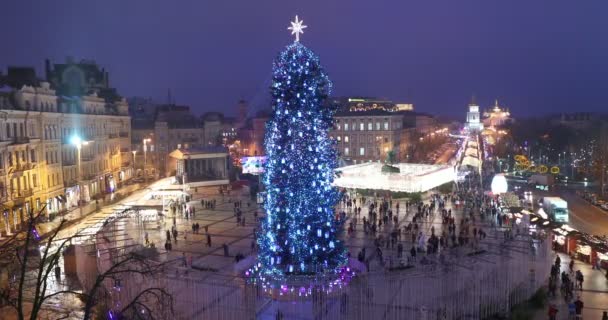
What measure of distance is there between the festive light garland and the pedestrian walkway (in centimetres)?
877

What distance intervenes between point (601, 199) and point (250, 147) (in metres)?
67.1

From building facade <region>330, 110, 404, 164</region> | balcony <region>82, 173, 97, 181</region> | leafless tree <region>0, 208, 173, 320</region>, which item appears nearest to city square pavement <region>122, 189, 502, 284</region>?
leafless tree <region>0, 208, 173, 320</region>

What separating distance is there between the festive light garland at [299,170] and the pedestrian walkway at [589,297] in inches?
345

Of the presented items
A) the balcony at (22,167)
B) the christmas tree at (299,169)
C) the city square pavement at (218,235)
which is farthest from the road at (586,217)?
the balcony at (22,167)

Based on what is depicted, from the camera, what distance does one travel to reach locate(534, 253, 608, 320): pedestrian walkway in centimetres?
1908

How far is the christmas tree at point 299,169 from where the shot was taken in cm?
2019

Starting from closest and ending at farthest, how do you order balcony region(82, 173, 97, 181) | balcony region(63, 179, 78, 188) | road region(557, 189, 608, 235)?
1. road region(557, 189, 608, 235)
2. balcony region(63, 179, 78, 188)
3. balcony region(82, 173, 97, 181)

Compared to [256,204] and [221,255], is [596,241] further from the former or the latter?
[256,204]

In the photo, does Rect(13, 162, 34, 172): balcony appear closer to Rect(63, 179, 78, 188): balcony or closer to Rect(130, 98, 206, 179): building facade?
Rect(63, 179, 78, 188): balcony

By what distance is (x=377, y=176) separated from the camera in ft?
159

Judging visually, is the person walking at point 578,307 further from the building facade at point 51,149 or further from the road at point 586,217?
the building facade at point 51,149

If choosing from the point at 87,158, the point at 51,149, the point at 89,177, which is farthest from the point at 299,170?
the point at 87,158

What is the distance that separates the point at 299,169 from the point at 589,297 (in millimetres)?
13388

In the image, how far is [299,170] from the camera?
2023 cm
